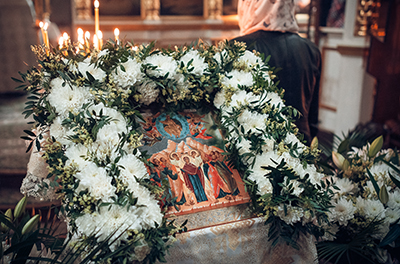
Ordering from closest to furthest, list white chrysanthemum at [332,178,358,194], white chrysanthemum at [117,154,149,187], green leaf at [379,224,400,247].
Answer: white chrysanthemum at [117,154,149,187] → green leaf at [379,224,400,247] → white chrysanthemum at [332,178,358,194]

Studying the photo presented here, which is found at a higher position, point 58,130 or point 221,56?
point 221,56

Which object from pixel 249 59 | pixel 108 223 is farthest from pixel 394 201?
pixel 108 223

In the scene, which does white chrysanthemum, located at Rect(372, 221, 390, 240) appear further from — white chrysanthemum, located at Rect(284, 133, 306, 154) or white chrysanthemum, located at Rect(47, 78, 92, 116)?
white chrysanthemum, located at Rect(47, 78, 92, 116)

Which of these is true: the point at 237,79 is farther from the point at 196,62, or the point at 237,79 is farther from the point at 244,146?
the point at 244,146

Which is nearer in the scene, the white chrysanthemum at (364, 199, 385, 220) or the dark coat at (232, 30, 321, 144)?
the white chrysanthemum at (364, 199, 385, 220)

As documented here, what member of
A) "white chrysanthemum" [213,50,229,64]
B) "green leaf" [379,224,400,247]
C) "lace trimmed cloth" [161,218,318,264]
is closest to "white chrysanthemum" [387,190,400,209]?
"green leaf" [379,224,400,247]

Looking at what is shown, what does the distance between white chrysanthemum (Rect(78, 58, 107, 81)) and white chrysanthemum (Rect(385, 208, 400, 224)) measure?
54.9 inches

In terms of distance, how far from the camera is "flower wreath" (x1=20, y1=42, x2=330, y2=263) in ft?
3.44

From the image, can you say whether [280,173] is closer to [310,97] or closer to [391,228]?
[391,228]

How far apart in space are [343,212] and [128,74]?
1.13 m

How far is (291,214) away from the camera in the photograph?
1245 millimetres

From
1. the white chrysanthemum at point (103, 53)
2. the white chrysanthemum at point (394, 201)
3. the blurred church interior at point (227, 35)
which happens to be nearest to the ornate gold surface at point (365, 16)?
the blurred church interior at point (227, 35)

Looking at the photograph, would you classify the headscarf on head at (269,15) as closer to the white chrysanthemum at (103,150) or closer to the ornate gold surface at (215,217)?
the ornate gold surface at (215,217)

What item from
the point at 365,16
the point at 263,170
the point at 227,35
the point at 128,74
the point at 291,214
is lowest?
the point at 291,214
